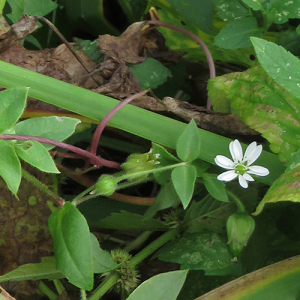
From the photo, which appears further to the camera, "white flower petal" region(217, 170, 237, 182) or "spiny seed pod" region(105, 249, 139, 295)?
"spiny seed pod" region(105, 249, 139, 295)

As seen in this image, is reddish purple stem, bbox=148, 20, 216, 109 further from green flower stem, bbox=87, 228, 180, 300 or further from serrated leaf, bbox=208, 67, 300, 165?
green flower stem, bbox=87, 228, 180, 300

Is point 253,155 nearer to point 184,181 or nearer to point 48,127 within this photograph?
point 184,181

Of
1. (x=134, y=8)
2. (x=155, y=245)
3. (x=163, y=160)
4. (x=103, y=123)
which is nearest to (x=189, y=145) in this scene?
(x=163, y=160)

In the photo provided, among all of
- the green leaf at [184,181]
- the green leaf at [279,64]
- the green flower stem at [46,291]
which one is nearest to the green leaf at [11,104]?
the green leaf at [184,181]

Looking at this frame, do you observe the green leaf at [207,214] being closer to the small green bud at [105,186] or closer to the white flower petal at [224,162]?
the white flower petal at [224,162]

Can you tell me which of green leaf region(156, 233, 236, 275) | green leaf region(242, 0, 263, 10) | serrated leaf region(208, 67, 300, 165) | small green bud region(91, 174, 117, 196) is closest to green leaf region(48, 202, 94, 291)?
small green bud region(91, 174, 117, 196)

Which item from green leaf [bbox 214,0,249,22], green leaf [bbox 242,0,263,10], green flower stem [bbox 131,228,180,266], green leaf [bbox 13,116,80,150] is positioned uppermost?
green leaf [bbox 242,0,263,10]

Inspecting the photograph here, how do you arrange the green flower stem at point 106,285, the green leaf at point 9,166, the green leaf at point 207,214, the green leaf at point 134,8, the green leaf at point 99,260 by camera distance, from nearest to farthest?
the green leaf at point 9,166 < the green leaf at point 99,260 < the green flower stem at point 106,285 < the green leaf at point 207,214 < the green leaf at point 134,8
